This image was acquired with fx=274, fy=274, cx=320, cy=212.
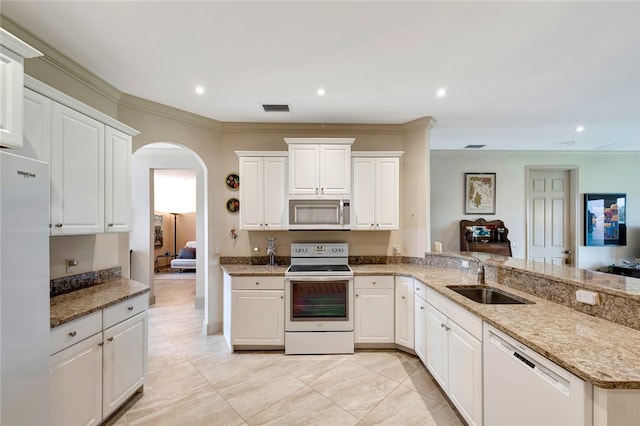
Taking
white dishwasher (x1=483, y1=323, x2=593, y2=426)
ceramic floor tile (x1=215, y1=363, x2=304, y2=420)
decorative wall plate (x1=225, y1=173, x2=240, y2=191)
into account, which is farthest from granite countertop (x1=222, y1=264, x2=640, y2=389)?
decorative wall plate (x1=225, y1=173, x2=240, y2=191)

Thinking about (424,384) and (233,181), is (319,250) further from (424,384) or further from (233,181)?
(424,384)

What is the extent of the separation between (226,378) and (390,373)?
159cm

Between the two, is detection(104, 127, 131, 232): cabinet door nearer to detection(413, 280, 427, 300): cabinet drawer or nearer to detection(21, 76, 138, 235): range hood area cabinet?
detection(21, 76, 138, 235): range hood area cabinet

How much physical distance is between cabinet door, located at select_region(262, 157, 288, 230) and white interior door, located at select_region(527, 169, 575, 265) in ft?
16.0

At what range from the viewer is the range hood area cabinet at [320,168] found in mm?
3326

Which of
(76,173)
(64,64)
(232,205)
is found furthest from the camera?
(232,205)

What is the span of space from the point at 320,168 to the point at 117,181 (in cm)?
203

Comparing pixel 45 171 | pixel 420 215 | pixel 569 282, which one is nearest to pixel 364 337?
pixel 420 215

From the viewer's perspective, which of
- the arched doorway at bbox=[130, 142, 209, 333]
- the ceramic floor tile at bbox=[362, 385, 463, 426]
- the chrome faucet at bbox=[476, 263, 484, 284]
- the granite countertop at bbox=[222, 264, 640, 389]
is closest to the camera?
the granite countertop at bbox=[222, 264, 640, 389]

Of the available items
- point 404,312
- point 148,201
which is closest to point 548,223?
point 404,312

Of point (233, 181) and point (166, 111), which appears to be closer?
point (166, 111)

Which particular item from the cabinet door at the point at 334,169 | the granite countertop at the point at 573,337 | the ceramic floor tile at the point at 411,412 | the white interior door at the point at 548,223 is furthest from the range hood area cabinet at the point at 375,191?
the white interior door at the point at 548,223

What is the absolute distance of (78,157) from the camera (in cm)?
201

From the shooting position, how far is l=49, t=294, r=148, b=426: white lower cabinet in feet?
5.31
